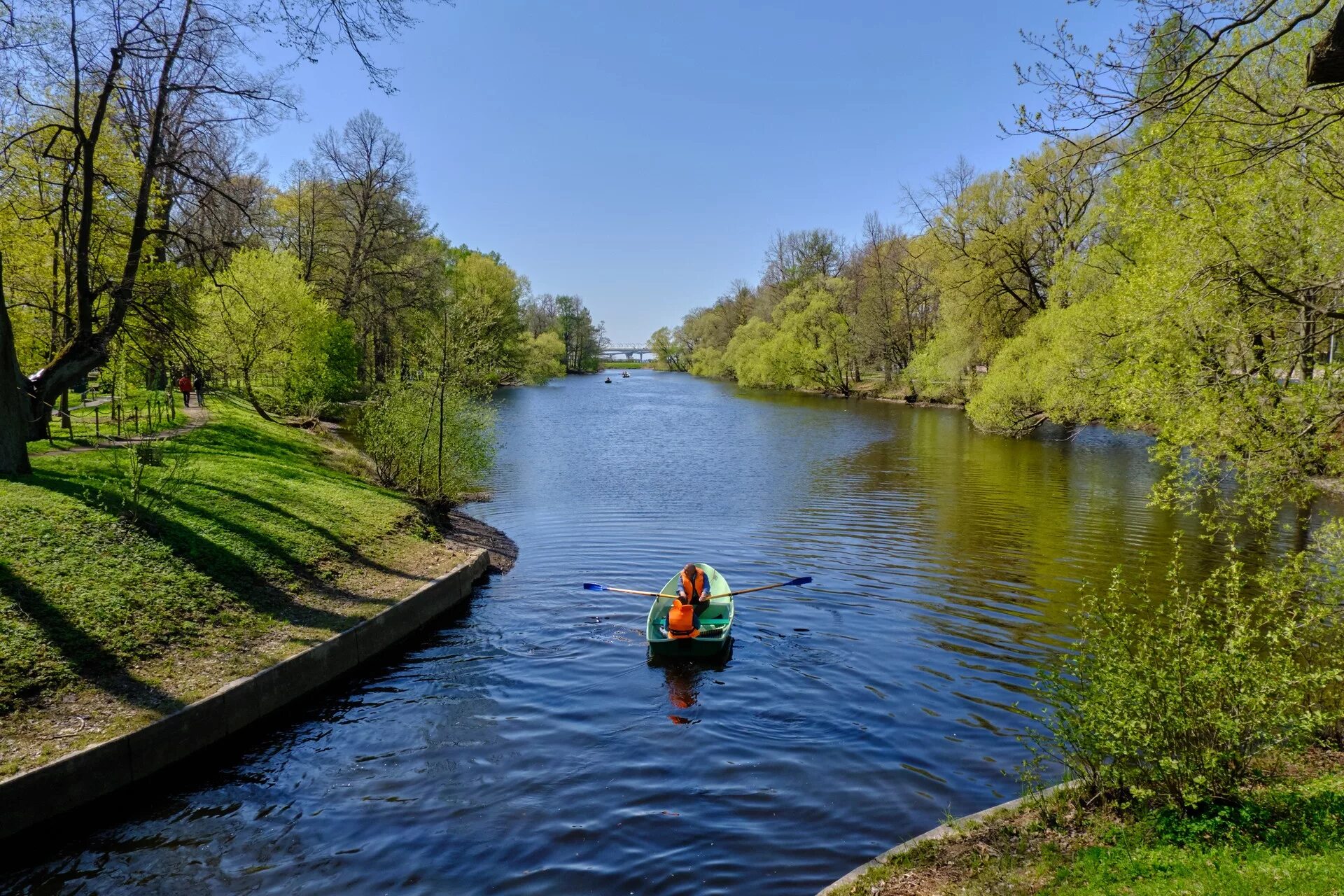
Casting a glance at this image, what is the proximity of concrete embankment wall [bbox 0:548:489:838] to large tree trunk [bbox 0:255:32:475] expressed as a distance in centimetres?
617

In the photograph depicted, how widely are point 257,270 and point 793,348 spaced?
49822 mm

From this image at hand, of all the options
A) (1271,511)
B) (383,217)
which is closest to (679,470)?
(1271,511)

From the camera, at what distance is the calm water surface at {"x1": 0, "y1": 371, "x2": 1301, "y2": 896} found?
6789mm

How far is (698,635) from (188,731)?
647 cm

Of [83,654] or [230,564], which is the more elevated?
[230,564]

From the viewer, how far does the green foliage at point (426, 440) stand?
19.0 meters

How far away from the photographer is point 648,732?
9305 mm

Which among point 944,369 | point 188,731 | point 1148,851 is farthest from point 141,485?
point 944,369

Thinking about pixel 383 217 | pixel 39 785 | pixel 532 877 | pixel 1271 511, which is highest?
pixel 383 217

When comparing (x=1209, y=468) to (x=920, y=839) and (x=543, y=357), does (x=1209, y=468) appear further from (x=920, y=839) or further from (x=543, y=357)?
(x=543, y=357)

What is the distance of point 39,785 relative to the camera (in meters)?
6.79

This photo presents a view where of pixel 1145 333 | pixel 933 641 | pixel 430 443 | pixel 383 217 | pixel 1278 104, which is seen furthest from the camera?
pixel 383 217

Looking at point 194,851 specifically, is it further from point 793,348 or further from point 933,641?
point 793,348

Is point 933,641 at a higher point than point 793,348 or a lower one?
lower
